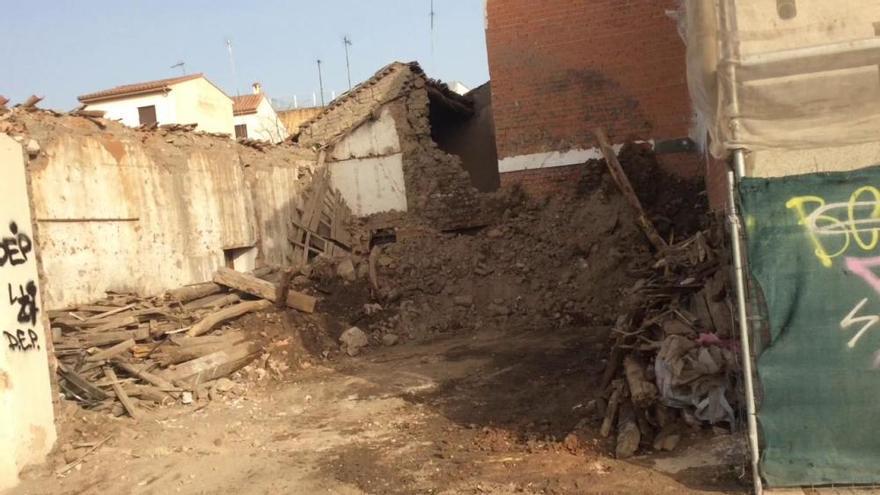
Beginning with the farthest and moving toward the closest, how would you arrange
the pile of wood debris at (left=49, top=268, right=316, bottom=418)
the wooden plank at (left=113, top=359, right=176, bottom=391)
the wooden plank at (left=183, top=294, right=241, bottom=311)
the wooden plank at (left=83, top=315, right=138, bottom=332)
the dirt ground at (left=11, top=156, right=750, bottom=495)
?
the wooden plank at (left=183, top=294, right=241, bottom=311) → the wooden plank at (left=83, top=315, right=138, bottom=332) → the wooden plank at (left=113, top=359, right=176, bottom=391) → the pile of wood debris at (left=49, top=268, right=316, bottom=418) → the dirt ground at (left=11, top=156, right=750, bottom=495)

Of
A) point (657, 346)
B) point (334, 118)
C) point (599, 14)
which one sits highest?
point (599, 14)

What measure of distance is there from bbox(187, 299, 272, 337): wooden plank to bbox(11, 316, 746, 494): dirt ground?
1.40 metres

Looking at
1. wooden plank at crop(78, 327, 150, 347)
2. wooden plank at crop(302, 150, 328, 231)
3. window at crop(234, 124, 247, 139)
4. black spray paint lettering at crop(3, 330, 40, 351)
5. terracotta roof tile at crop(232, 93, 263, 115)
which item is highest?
terracotta roof tile at crop(232, 93, 263, 115)

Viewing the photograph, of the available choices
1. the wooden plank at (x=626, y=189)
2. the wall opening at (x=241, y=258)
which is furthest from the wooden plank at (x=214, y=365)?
the wooden plank at (x=626, y=189)

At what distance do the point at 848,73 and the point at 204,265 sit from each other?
1213 centimetres

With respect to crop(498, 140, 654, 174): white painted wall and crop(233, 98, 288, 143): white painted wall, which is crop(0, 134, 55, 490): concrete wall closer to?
crop(498, 140, 654, 174): white painted wall

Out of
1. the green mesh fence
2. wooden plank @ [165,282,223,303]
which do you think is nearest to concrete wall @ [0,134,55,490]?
wooden plank @ [165,282,223,303]

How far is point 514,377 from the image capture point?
9.52 meters

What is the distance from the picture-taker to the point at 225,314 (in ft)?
38.1

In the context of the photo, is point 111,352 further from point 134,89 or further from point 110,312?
point 134,89

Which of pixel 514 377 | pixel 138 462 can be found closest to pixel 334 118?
pixel 514 377

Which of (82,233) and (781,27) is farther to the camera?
(82,233)

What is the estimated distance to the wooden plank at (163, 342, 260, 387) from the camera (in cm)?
992

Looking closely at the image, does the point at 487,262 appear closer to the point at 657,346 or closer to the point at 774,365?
the point at 657,346
